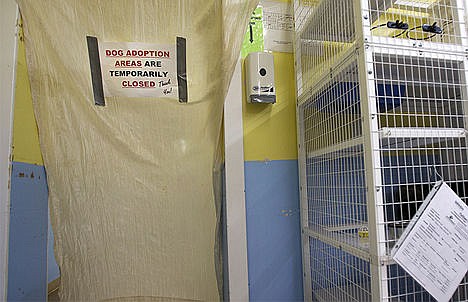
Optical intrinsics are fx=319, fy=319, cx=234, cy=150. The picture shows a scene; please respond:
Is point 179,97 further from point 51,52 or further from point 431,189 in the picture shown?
point 431,189

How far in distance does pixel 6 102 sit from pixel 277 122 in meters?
0.98

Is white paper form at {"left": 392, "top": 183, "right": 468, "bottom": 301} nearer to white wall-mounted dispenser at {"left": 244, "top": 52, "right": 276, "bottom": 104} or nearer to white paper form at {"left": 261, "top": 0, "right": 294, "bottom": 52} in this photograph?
white wall-mounted dispenser at {"left": 244, "top": 52, "right": 276, "bottom": 104}

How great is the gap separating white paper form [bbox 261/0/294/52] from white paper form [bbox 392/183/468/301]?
33.3 inches

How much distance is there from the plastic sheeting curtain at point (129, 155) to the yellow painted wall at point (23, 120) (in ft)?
0.40

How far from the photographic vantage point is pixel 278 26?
1.42 metres

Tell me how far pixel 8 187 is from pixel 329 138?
1.07 metres

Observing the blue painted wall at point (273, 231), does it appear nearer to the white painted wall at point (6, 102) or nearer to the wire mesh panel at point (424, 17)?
the wire mesh panel at point (424, 17)

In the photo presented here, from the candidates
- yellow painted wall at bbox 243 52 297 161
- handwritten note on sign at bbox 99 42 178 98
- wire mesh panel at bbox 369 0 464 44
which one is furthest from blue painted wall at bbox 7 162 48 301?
wire mesh panel at bbox 369 0 464 44

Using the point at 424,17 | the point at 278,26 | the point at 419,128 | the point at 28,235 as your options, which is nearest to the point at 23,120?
the point at 28,235

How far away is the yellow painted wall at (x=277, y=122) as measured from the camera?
52.9 inches

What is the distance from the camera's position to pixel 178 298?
0.99 metres

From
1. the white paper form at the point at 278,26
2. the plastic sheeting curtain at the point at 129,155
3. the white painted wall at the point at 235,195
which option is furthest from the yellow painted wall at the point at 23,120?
the white paper form at the point at 278,26

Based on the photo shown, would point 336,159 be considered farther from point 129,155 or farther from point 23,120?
point 23,120

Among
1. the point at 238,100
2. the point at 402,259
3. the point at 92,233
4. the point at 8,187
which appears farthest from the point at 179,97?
the point at 402,259
